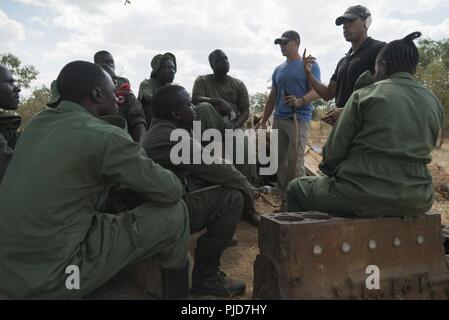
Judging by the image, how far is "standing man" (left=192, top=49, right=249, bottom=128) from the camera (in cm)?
534

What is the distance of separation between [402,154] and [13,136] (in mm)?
2933

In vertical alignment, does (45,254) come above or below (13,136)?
below

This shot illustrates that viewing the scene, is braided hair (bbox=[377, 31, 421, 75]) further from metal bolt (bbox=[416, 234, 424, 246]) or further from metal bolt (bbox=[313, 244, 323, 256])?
metal bolt (bbox=[313, 244, 323, 256])

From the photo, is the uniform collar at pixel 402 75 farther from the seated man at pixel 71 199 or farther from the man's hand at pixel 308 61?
the man's hand at pixel 308 61

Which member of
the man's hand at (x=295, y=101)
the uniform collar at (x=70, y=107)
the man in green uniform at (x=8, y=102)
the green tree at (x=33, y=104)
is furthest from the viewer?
the green tree at (x=33, y=104)

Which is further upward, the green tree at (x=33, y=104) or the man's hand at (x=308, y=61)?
the green tree at (x=33, y=104)

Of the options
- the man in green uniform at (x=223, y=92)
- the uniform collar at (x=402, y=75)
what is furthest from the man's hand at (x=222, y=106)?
the uniform collar at (x=402, y=75)

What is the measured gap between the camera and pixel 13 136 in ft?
11.0

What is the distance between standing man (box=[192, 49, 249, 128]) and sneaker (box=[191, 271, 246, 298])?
2678 mm

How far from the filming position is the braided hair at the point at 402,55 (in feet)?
8.82

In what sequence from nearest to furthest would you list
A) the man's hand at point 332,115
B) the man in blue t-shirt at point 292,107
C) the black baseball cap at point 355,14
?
the man's hand at point 332,115 < the black baseball cap at point 355,14 < the man in blue t-shirt at point 292,107

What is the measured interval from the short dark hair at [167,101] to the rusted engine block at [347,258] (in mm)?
1080

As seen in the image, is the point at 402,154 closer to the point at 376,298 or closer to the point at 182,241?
the point at 376,298
